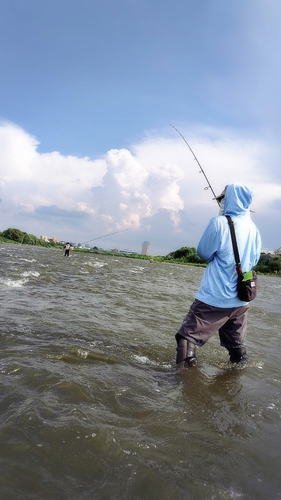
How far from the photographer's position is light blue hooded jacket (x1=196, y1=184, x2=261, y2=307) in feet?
12.8

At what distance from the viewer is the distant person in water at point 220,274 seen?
3.92 metres

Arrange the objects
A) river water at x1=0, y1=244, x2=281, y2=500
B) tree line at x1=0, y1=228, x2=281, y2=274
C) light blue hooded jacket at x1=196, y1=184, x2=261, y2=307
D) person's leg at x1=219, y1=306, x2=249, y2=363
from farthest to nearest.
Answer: tree line at x1=0, y1=228, x2=281, y2=274, person's leg at x1=219, y1=306, x2=249, y2=363, light blue hooded jacket at x1=196, y1=184, x2=261, y2=307, river water at x1=0, y1=244, x2=281, y2=500

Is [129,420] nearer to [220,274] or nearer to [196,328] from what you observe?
[196,328]

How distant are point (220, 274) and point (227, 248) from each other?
348mm

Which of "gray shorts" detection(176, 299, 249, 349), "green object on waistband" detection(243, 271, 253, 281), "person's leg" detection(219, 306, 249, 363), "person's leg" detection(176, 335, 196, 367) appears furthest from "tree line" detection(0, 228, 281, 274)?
"person's leg" detection(176, 335, 196, 367)

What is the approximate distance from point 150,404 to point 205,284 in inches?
64.7

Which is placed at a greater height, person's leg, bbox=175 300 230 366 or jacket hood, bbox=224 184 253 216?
jacket hood, bbox=224 184 253 216

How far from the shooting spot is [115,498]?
1817 millimetres

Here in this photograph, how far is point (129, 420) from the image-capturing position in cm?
269

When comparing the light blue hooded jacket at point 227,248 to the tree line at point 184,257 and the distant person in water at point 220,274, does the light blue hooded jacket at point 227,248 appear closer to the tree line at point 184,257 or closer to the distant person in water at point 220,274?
the distant person in water at point 220,274

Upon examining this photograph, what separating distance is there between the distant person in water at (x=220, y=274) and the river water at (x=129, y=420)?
0.49 metres

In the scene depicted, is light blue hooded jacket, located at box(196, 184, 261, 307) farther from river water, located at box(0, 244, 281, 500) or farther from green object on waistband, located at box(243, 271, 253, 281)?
river water, located at box(0, 244, 281, 500)

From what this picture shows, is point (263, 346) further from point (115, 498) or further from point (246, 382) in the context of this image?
point (115, 498)

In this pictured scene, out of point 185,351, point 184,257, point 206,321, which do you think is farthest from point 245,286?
point 184,257
